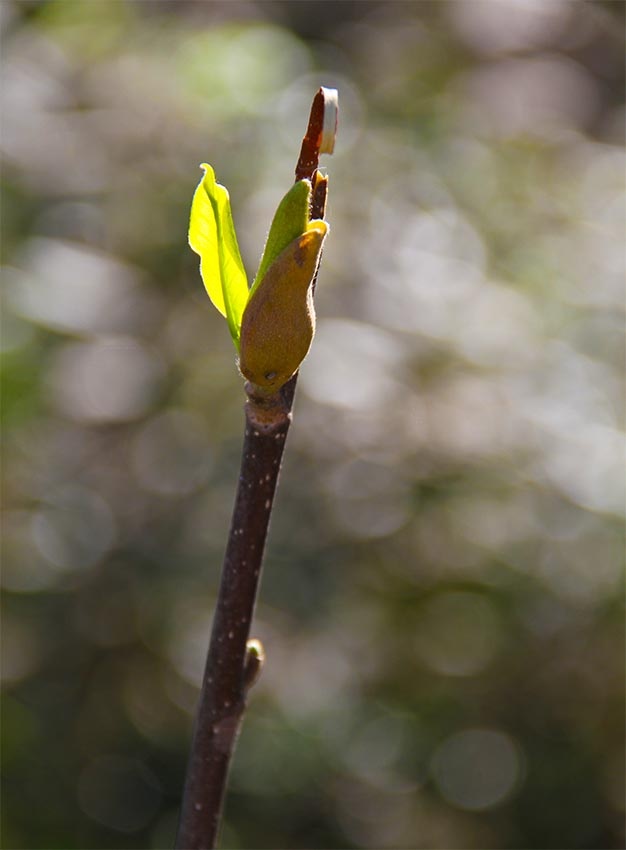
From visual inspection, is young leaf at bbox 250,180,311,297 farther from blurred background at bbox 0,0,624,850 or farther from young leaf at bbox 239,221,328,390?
blurred background at bbox 0,0,624,850

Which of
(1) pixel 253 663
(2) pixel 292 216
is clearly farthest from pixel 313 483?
(2) pixel 292 216

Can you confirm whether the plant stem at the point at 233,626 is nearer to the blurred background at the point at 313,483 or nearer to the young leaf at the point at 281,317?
the young leaf at the point at 281,317

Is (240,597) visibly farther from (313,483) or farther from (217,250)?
(313,483)

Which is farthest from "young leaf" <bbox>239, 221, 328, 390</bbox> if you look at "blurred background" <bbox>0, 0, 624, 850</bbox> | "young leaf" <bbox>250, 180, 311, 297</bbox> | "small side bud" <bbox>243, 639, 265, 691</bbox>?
"blurred background" <bbox>0, 0, 624, 850</bbox>

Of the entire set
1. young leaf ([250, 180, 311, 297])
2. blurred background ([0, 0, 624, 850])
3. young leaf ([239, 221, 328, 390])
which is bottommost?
blurred background ([0, 0, 624, 850])

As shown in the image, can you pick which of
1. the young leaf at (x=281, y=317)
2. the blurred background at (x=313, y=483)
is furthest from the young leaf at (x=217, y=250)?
the blurred background at (x=313, y=483)

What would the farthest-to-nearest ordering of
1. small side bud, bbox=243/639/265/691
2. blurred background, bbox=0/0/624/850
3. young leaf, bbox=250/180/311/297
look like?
blurred background, bbox=0/0/624/850, small side bud, bbox=243/639/265/691, young leaf, bbox=250/180/311/297
